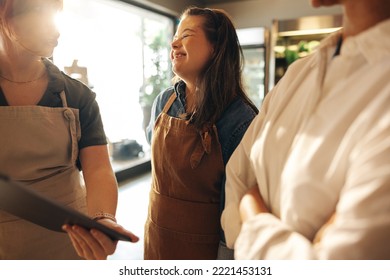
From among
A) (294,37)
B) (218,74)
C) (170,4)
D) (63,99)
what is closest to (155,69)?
(170,4)

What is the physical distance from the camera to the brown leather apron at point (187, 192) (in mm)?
999

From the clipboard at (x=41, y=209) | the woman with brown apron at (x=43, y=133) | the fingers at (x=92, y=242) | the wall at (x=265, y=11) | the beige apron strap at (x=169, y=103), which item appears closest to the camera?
the clipboard at (x=41, y=209)

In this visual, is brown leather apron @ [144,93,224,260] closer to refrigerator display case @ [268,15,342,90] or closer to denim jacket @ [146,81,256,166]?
denim jacket @ [146,81,256,166]

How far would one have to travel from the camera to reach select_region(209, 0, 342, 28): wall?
3.91 metres

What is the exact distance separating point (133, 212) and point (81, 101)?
1.78 meters

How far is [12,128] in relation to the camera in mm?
818

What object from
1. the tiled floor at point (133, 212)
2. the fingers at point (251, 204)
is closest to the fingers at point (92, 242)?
the fingers at point (251, 204)

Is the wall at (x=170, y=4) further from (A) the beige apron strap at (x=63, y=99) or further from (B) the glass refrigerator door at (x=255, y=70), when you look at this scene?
(A) the beige apron strap at (x=63, y=99)

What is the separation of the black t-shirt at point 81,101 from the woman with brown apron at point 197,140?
24cm

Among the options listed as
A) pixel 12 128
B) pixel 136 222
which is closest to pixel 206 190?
pixel 12 128

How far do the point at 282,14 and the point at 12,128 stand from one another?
4021 mm

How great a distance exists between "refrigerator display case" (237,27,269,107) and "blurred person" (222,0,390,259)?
356 centimetres

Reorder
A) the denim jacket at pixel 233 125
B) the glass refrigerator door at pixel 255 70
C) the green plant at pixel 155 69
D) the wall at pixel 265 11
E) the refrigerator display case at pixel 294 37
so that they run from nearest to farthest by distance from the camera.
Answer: the denim jacket at pixel 233 125 → the refrigerator display case at pixel 294 37 → the wall at pixel 265 11 → the green plant at pixel 155 69 → the glass refrigerator door at pixel 255 70
